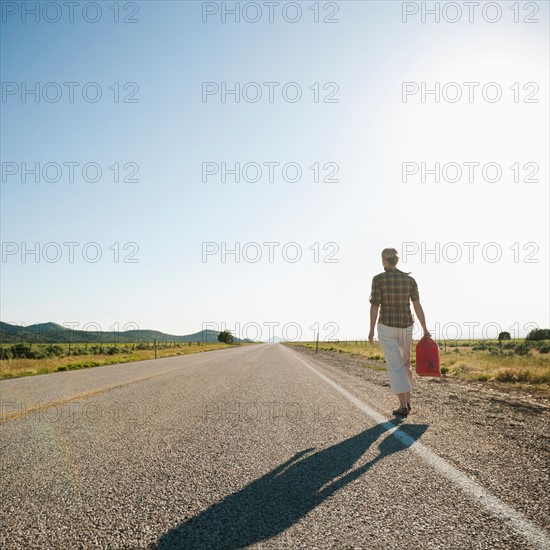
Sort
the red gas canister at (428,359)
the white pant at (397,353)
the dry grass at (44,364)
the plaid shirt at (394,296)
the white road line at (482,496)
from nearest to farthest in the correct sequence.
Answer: the white road line at (482,496)
the white pant at (397,353)
the plaid shirt at (394,296)
the red gas canister at (428,359)
the dry grass at (44,364)

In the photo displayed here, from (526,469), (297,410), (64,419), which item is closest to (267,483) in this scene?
(526,469)

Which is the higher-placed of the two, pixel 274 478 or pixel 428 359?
pixel 428 359

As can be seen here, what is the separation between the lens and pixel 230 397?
8344mm

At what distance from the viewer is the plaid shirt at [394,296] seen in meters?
6.21

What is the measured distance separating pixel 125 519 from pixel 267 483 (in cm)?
109

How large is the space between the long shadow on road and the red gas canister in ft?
7.33

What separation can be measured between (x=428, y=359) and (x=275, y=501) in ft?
14.3

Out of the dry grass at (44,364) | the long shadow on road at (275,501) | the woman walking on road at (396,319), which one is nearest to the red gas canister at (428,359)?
the woman walking on road at (396,319)

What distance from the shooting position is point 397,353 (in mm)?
6098

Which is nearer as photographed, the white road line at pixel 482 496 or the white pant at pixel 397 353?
the white road line at pixel 482 496

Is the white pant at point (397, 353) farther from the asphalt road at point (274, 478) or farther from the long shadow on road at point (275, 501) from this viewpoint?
the long shadow on road at point (275, 501)

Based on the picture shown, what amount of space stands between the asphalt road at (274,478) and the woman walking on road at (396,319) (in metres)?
0.52

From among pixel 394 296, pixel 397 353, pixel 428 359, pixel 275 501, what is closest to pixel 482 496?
pixel 275 501

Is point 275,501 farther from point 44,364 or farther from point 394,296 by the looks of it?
point 44,364
